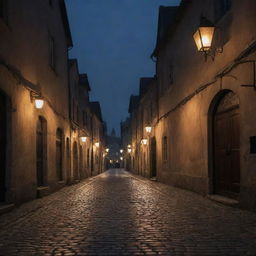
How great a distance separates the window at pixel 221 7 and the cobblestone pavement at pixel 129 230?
16.9ft

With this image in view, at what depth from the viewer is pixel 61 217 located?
328 inches

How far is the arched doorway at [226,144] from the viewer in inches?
400

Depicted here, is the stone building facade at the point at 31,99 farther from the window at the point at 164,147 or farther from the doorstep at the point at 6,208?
the window at the point at 164,147

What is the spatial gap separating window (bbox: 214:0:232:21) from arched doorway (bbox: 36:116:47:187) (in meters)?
6.87

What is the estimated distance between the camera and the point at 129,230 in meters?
6.67

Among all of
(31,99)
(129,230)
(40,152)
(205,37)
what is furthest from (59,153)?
(129,230)

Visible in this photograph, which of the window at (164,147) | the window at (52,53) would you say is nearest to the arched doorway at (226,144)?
the window at (52,53)

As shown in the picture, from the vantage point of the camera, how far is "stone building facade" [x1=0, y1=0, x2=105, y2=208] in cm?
982

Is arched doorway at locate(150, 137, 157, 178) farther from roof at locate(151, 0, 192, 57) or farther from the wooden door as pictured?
the wooden door

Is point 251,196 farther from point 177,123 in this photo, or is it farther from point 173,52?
point 173,52

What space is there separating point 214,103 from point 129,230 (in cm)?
614

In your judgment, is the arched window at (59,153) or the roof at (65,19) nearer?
the arched window at (59,153)

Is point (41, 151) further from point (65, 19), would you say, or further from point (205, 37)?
point (65, 19)

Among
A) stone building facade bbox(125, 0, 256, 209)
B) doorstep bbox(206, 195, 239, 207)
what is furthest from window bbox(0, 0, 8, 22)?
doorstep bbox(206, 195, 239, 207)
